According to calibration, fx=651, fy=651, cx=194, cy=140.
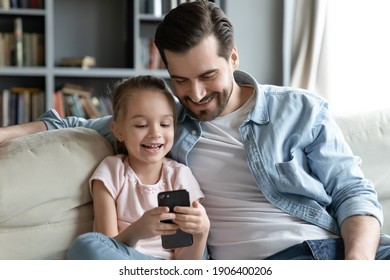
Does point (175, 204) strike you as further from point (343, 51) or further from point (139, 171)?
point (343, 51)

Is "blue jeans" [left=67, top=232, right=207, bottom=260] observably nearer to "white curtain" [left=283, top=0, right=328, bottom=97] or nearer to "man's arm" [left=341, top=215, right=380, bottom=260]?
"man's arm" [left=341, top=215, right=380, bottom=260]

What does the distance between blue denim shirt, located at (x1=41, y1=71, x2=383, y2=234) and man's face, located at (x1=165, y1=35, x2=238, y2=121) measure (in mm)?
64

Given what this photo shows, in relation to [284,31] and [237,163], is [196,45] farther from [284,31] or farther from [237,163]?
[284,31]

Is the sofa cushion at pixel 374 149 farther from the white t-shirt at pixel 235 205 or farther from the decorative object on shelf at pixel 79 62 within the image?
the decorative object on shelf at pixel 79 62

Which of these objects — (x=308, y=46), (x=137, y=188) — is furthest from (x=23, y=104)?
(x=137, y=188)

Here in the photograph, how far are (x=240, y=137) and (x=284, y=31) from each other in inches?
111

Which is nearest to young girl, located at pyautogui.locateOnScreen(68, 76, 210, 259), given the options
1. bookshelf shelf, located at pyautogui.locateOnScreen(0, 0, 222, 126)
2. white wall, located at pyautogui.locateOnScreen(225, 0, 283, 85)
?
bookshelf shelf, located at pyautogui.locateOnScreen(0, 0, 222, 126)

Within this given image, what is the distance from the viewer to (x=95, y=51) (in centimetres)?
440

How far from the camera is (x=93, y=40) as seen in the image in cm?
438

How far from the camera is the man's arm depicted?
1479mm

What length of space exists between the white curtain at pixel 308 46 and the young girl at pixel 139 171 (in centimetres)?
231

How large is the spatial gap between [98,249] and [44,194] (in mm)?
296

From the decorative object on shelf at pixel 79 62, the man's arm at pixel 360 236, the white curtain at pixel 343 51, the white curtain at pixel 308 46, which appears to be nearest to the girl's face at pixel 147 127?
the man's arm at pixel 360 236
